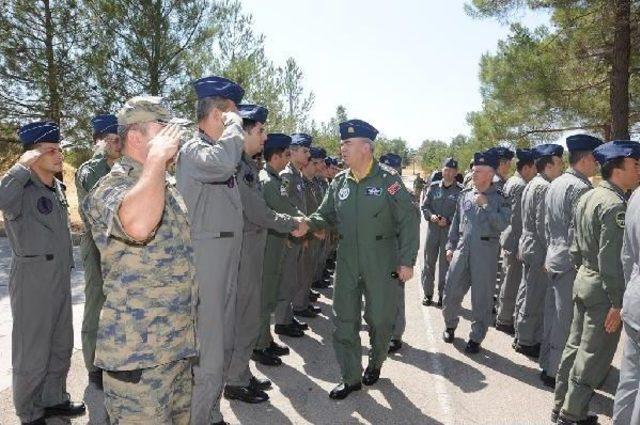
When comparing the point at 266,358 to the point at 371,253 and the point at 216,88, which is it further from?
the point at 216,88

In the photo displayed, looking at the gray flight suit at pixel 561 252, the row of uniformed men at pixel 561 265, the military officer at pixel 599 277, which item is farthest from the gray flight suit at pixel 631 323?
the gray flight suit at pixel 561 252

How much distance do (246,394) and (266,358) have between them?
868 mm

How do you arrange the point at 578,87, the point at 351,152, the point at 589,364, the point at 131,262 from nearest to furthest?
the point at 131,262 < the point at 589,364 < the point at 351,152 < the point at 578,87

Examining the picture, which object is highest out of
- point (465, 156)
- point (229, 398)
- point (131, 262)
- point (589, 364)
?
point (465, 156)

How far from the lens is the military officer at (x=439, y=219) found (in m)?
7.59

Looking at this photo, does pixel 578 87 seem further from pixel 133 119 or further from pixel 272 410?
pixel 133 119

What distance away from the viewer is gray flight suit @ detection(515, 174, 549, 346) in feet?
18.0

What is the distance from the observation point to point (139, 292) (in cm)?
223

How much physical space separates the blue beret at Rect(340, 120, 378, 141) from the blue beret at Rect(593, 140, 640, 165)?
176 centimetres

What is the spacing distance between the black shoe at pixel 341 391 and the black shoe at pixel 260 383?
1.91ft

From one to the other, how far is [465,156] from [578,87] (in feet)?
56.1

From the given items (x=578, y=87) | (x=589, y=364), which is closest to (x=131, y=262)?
(x=589, y=364)

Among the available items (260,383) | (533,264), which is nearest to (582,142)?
(533,264)

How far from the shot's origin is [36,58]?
1353 cm
